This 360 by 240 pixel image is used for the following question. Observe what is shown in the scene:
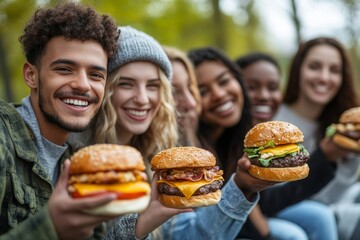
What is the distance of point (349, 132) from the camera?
423 centimetres

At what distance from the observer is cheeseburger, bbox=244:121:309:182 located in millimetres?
3137

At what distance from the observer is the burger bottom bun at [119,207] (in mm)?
2105

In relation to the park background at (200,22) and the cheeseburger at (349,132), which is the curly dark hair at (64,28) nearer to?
the cheeseburger at (349,132)

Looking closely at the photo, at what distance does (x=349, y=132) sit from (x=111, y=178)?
2.97 metres

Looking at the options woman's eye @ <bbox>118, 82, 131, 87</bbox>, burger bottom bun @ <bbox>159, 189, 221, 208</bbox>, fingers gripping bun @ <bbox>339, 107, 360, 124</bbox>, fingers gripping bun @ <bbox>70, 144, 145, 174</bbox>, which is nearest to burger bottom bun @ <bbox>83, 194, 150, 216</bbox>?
fingers gripping bun @ <bbox>70, 144, 145, 174</bbox>

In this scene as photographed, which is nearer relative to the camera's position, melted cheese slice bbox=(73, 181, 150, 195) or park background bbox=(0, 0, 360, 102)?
melted cheese slice bbox=(73, 181, 150, 195)

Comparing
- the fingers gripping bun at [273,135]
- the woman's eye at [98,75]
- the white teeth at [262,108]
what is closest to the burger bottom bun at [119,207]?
the woman's eye at [98,75]

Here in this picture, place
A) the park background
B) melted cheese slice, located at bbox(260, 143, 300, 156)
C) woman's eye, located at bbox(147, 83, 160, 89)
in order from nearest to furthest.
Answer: melted cheese slice, located at bbox(260, 143, 300, 156), woman's eye, located at bbox(147, 83, 160, 89), the park background

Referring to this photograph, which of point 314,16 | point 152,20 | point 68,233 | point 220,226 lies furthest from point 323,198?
point 314,16

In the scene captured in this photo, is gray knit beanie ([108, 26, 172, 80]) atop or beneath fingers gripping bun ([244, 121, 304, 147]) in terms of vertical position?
atop

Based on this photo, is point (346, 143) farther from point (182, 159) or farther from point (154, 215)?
point (154, 215)

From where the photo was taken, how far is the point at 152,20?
37.1ft

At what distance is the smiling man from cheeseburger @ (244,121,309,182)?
1.29 metres

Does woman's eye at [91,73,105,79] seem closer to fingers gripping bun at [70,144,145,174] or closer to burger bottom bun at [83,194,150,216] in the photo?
fingers gripping bun at [70,144,145,174]
